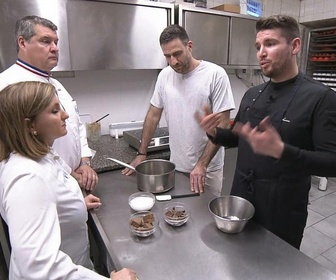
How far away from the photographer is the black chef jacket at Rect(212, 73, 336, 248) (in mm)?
914

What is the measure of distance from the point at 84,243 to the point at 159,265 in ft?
1.29

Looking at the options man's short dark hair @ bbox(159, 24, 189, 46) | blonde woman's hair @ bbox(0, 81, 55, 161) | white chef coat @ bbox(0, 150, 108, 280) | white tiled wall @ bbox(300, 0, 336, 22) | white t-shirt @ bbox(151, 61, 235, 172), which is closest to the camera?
white chef coat @ bbox(0, 150, 108, 280)

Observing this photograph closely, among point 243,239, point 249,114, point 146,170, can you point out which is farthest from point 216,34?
point 243,239

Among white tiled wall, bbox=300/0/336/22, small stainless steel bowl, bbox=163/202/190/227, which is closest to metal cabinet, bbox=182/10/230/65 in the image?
white tiled wall, bbox=300/0/336/22

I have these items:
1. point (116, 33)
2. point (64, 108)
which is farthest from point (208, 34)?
point (64, 108)

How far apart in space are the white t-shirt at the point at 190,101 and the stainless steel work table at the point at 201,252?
1.91ft

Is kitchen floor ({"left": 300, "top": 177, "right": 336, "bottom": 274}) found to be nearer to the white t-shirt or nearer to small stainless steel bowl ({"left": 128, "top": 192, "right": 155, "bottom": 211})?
the white t-shirt

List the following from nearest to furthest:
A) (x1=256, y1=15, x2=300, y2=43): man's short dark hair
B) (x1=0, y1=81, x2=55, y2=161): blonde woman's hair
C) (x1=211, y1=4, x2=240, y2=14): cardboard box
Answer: (x1=0, y1=81, x2=55, y2=161): blonde woman's hair, (x1=256, y1=15, x2=300, y2=43): man's short dark hair, (x1=211, y1=4, x2=240, y2=14): cardboard box

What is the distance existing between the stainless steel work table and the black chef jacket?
0.16 meters

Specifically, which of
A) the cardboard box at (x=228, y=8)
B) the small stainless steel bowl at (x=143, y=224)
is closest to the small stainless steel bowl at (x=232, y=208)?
the small stainless steel bowl at (x=143, y=224)

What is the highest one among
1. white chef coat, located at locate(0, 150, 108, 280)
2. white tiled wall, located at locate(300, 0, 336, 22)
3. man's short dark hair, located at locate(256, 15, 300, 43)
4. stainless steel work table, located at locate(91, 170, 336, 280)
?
white tiled wall, located at locate(300, 0, 336, 22)

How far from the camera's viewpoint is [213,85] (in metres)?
1.56

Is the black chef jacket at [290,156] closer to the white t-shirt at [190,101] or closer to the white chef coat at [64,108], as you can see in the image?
the white t-shirt at [190,101]

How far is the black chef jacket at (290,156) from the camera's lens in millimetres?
914
